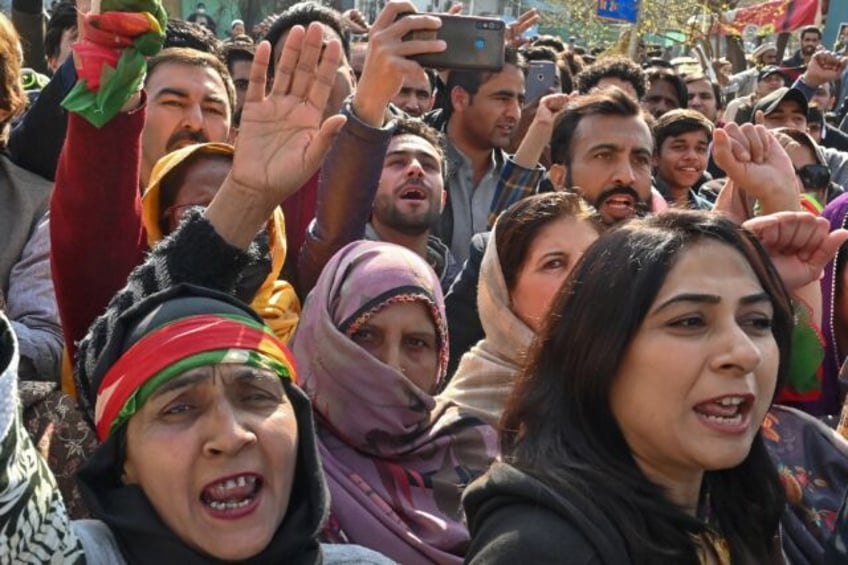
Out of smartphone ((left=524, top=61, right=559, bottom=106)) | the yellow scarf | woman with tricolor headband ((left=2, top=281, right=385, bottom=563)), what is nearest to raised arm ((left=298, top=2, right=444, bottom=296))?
the yellow scarf

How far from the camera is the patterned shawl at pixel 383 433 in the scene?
2.40 m

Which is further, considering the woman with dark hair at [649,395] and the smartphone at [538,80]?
the smartphone at [538,80]

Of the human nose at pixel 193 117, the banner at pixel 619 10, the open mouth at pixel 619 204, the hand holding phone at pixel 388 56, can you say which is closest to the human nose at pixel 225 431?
the hand holding phone at pixel 388 56

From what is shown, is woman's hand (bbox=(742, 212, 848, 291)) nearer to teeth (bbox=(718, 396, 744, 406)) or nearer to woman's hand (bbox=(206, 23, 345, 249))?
teeth (bbox=(718, 396, 744, 406))

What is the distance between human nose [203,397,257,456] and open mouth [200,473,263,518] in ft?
0.16

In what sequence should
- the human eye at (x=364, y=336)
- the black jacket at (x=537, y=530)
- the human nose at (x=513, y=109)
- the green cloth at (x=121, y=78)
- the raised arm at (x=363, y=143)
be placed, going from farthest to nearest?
the human nose at (x=513, y=109)
the raised arm at (x=363, y=143)
the human eye at (x=364, y=336)
the green cloth at (x=121, y=78)
the black jacket at (x=537, y=530)

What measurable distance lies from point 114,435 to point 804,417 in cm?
146

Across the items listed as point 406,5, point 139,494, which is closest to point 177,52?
point 406,5

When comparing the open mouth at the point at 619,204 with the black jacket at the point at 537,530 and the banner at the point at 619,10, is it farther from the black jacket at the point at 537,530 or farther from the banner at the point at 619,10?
the banner at the point at 619,10

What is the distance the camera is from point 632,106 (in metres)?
4.20

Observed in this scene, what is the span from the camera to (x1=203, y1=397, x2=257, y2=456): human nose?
1900 millimetres

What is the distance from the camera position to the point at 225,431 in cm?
191

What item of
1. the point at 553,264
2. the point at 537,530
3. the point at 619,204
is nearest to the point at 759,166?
the point at 553,264

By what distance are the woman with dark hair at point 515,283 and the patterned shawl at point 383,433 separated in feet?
0.33
